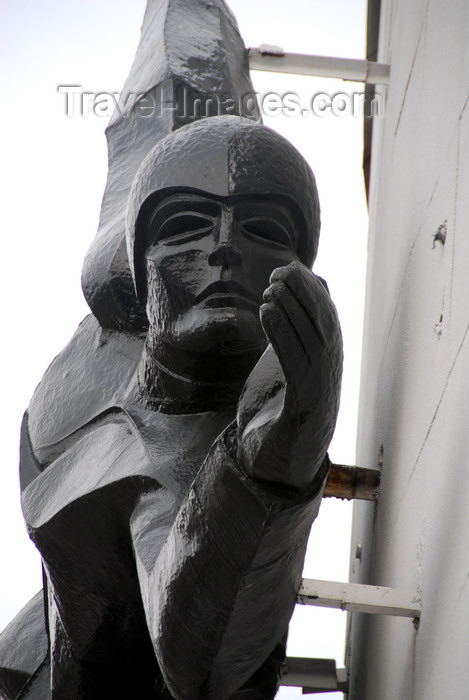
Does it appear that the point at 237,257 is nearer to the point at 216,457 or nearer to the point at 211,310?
the point at 211,310

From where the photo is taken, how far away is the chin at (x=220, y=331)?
274 cm

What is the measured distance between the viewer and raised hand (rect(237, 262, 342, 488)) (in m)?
2.19

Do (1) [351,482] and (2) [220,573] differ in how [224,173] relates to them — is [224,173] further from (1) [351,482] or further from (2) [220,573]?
(1) [351,482]

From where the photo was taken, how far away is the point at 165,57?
13.9 ft

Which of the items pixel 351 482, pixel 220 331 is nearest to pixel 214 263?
pixel 220 331

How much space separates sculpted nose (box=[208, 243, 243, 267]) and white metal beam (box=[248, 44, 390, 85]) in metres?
2.73

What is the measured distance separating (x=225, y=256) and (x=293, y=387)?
2.05ft

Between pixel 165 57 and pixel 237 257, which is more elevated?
pixel 165 57

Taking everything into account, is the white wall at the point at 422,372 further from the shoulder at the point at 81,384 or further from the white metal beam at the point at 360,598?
the shoulder at the point at 81,384

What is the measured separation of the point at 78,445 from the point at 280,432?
1129 millimetres

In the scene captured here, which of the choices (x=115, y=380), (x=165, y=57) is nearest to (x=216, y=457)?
(x=115, y=380)

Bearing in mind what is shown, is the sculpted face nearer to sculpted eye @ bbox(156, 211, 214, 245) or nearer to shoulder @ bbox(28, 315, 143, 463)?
sculpted eye @ bbox(156, 211, 214, 245)

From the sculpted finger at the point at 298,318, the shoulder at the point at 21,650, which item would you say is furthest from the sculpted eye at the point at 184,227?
the shoulder at the point at 21,650

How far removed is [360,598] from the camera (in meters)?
3.74
